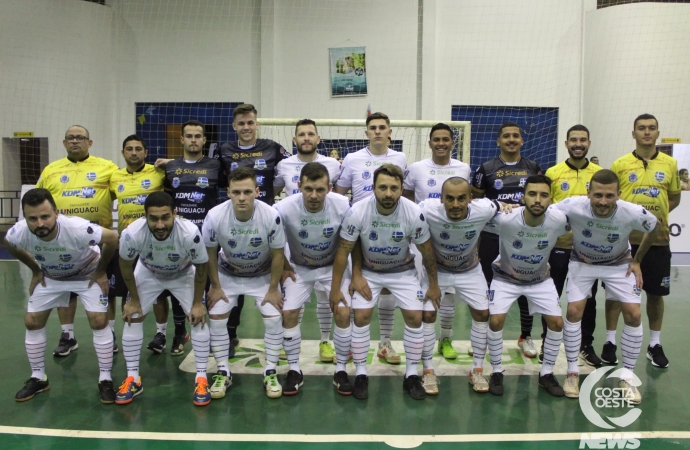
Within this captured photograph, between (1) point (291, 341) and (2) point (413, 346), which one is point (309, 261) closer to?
(1) point (291, 341)

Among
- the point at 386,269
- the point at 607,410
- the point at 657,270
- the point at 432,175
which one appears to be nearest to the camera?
the point at 607,410

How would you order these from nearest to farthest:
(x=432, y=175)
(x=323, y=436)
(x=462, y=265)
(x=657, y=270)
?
(x=323, y=436) → (x=462, y=265) → (x=657, y=270) → (x=432, y=175)

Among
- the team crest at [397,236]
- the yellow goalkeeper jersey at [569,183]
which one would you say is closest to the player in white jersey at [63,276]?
the team crest at [397,236]

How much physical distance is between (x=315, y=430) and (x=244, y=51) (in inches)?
477

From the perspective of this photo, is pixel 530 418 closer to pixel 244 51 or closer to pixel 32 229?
Answer: pixel 32 229

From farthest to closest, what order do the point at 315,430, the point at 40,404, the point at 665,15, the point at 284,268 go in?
the point at 665,15 < the point at 284,268 < the point at 40,404 < the point at 315,430

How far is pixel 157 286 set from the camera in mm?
4047

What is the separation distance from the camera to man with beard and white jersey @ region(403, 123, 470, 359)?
4703 mm

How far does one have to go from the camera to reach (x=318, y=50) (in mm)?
13438

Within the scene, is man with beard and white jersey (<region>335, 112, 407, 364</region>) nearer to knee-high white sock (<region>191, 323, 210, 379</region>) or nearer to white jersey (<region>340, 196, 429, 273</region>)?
white jersey (<region>340, 196, 429, 273</region>)

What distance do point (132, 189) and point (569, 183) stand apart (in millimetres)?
4106

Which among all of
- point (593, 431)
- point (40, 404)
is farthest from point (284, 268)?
point (593, 431)

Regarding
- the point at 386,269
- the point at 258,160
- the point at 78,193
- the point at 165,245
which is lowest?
the point at 386,269

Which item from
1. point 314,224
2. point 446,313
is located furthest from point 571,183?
point 314,224
